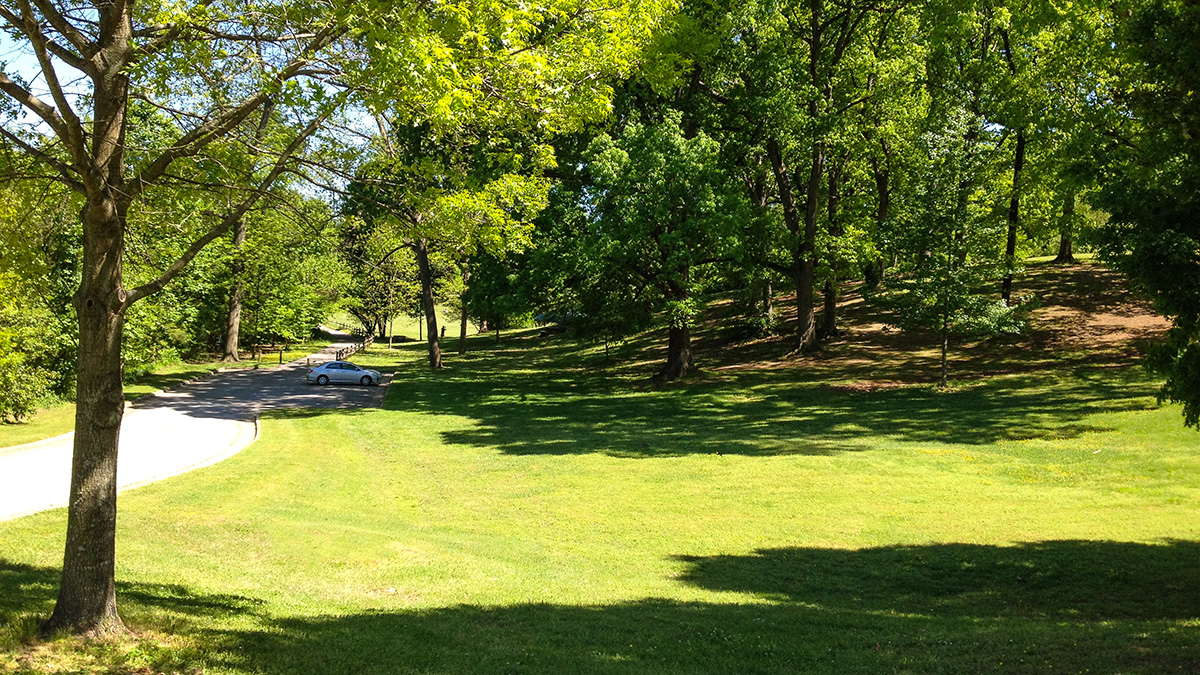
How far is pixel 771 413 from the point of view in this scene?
1042 inches

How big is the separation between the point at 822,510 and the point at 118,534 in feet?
38.8

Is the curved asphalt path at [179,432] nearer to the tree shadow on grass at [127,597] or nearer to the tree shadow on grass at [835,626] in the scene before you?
the tree shadow on grass at [127,597]

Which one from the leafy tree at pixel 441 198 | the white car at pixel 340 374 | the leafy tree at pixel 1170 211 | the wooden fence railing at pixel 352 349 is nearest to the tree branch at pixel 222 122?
the leafy tree at pixel 441 198

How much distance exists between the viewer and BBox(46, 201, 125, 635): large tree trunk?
22.9ft

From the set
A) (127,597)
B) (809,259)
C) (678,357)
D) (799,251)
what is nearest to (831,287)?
(799,251)

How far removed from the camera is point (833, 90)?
115ft

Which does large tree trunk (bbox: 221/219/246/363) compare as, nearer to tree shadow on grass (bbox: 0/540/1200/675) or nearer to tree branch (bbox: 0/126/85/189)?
tree shadow on grass (bbox: 0/540/1200/675)

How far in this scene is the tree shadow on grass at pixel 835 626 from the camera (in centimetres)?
727

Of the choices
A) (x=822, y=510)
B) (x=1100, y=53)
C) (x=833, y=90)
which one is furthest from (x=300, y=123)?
(x=833, y=90)

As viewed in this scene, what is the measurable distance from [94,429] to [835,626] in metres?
7.69

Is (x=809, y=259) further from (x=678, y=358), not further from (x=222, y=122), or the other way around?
(x=222, y=122)

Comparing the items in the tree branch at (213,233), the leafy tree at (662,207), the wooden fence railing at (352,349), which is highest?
the leafy tree at (662,207)

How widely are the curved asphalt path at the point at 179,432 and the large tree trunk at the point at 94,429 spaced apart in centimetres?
376

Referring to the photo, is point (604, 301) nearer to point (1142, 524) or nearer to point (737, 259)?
point (737, 259)
